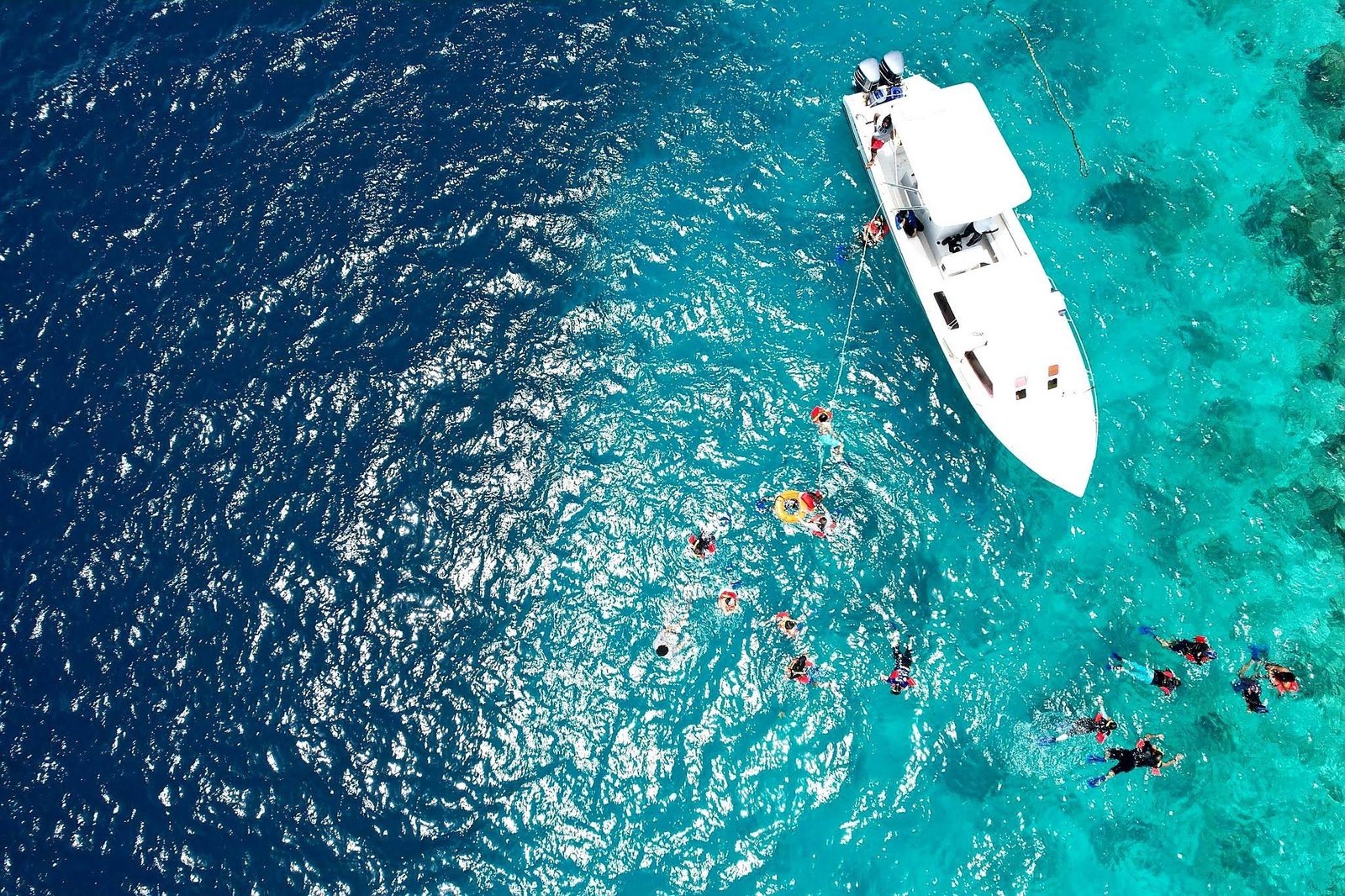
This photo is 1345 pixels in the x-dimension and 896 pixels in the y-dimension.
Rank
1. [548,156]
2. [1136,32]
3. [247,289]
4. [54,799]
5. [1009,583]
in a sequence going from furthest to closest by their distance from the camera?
[1136,32], [548,156], [247,289], [1009,583], [54,799]

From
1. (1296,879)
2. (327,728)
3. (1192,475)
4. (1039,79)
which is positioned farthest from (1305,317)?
(327,728)

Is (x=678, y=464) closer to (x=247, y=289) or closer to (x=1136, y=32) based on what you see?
(x=247, y=289)

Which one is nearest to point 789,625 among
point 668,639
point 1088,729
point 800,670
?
point 800,670

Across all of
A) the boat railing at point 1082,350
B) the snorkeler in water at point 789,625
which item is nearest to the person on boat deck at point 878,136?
the boat railing at point 1082,350

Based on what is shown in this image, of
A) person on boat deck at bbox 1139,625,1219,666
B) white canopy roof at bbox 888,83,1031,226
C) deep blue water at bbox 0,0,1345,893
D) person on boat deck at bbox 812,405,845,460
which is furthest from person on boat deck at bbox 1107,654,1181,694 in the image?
white canopy roof at bbox 888,83,1031,226

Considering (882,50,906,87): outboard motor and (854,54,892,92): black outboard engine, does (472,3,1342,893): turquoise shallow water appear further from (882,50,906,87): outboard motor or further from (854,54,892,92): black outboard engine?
(882,50,906,87): outboard motor

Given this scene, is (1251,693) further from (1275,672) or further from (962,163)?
(962,163)
